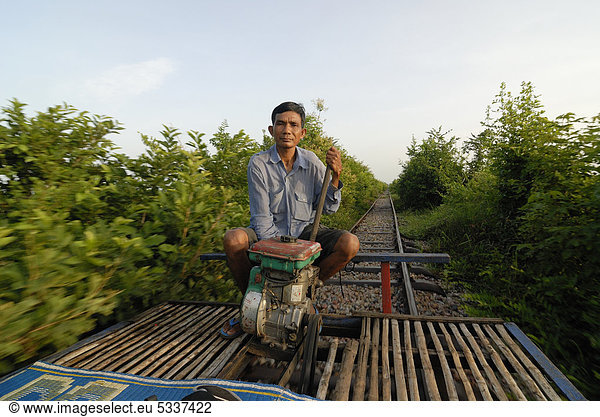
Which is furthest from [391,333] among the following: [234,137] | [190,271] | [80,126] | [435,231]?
[435,231]

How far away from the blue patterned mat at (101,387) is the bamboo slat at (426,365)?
635 mm

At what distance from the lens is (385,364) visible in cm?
172

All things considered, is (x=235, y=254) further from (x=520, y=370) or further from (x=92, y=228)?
(x=520, y=370)

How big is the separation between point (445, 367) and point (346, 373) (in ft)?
1.91

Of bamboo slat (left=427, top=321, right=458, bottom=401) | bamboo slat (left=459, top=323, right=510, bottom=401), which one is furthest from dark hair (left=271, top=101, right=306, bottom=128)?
bamboo slat (left=459, top=323, right=510, bottom=401)

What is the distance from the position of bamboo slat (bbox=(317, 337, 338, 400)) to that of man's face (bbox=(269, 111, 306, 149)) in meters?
1.59

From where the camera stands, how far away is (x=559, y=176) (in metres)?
2.69

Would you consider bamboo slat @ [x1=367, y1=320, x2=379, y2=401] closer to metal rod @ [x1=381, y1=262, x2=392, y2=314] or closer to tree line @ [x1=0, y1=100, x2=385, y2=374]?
metal rod @ [x1=381, y1=262, x2=392, y2=314]

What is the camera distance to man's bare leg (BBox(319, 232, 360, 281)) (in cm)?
216

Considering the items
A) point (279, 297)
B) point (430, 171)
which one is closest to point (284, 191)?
point (279, 297)

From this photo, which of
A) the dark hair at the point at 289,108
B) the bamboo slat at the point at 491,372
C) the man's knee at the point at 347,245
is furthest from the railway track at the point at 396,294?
the dark hair at the point at 289,108

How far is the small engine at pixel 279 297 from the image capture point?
1707 mm

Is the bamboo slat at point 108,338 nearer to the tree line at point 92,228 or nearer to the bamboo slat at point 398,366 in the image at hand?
the tree line at point 92,228
